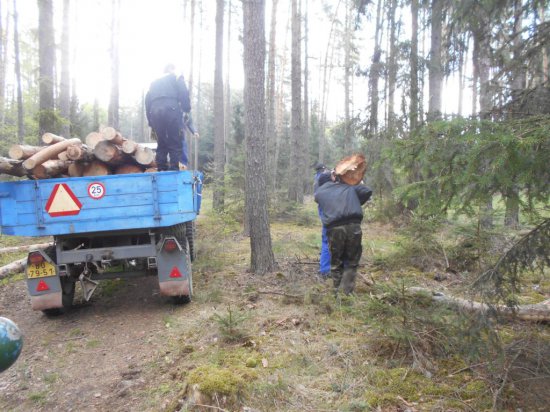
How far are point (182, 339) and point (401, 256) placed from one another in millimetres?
4220

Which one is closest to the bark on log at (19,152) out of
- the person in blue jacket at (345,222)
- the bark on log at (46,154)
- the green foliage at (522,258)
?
the bark on log at (46,154)

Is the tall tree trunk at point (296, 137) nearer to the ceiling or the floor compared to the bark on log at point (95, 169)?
nearer to the ceiling

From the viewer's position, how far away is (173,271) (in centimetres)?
537

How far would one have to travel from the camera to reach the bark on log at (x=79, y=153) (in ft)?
17.8

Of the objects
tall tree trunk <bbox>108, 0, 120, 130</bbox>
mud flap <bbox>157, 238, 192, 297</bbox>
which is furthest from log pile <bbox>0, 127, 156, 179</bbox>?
tall tree trunk <bbox>108, 0, 120, 130</bbox>

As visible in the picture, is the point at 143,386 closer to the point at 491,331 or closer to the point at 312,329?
the point at 312,329

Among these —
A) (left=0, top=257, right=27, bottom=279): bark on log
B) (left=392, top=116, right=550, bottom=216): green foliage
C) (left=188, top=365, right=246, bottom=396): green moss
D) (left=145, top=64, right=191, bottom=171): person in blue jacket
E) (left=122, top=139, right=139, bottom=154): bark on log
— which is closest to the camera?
(left=392, top=116, right=550, bottom=216): green foliage

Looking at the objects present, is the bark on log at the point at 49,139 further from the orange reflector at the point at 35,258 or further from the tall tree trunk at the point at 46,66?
the tall tree trunk at the point at 46,66

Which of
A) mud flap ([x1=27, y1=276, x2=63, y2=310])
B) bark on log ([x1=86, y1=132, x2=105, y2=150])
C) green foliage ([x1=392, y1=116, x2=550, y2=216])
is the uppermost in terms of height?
bark on log ([x1=86, y1=132, x2=105, y2=150])

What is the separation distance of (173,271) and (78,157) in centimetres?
201

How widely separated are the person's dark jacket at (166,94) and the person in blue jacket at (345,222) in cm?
286

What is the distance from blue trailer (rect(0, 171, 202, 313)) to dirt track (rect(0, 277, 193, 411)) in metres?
0.38

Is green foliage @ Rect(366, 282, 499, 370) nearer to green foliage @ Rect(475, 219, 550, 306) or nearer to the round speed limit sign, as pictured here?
green foliage @ Rect(475, 219, 550, 306)

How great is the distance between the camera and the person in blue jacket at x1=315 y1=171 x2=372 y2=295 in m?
5.33
